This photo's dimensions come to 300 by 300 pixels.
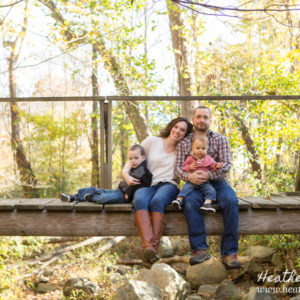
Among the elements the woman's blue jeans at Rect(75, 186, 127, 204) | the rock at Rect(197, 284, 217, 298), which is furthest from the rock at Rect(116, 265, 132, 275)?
the woman's blue jeans at Rect(75, 186, 127, 204)

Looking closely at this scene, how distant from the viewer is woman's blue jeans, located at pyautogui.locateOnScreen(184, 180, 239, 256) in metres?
2.68

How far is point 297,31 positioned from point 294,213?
23.8ft

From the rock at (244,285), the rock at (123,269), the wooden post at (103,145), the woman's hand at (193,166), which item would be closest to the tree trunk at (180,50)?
the rock at (123,269)

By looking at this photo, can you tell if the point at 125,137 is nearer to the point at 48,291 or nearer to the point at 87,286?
the point at 87,286

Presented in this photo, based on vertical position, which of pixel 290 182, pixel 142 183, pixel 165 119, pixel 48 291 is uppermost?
pixel 165 119

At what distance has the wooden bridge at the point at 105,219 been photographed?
2.85m

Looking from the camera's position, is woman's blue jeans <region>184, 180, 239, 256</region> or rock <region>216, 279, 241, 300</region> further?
rock <region>216, 279, 241, 300</region>

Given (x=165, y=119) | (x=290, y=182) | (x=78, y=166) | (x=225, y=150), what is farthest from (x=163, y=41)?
(x=225, y=150)

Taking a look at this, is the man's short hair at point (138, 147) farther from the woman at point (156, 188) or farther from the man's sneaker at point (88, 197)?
the man's sneaker at point (88, 197)

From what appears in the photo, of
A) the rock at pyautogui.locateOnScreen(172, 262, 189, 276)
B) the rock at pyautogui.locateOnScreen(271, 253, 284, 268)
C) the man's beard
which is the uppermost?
the man's beard

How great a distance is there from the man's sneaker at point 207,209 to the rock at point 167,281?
2.70 meters

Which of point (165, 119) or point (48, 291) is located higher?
point (165, 119)

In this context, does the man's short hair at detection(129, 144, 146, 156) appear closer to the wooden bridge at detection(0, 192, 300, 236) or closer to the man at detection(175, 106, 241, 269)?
the man at detection(175, 106, 241, 269)

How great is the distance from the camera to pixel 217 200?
2.82 m
